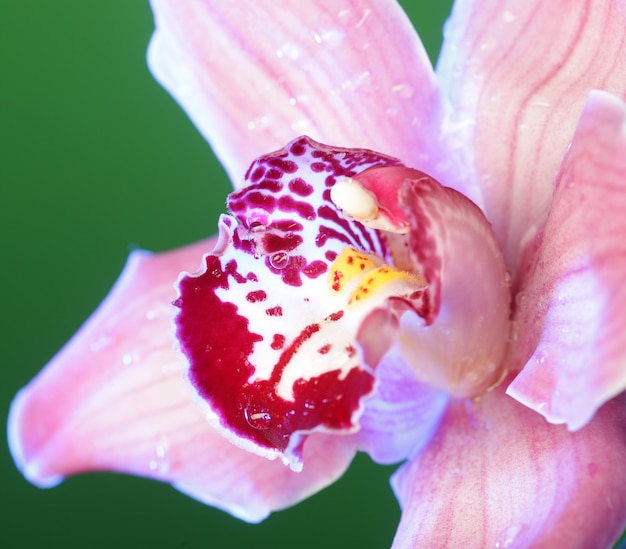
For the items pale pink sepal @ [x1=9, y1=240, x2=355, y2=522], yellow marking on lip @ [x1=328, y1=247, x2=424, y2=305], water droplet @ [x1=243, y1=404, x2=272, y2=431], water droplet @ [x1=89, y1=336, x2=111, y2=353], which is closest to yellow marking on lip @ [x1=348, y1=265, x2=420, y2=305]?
yellow marking on lip @ [x1=328, y1=247, x2=424, y2=305]

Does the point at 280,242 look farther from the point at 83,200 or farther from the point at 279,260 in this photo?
the point at 83,200

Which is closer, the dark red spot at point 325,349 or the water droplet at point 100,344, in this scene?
the dark red spot at point 325,349

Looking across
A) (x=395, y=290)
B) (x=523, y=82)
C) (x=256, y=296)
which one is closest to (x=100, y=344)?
(x=256, y=296)

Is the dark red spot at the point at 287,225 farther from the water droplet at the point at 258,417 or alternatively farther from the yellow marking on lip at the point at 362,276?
the water droplet at the point at 258,417

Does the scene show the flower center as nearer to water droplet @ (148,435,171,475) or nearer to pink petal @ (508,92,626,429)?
pink petal @ (508,92,626,429)

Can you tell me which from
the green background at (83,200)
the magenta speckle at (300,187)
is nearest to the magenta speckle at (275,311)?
the magenta speckle at (300,187)

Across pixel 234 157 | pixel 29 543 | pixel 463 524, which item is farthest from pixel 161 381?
pixel 29 543
